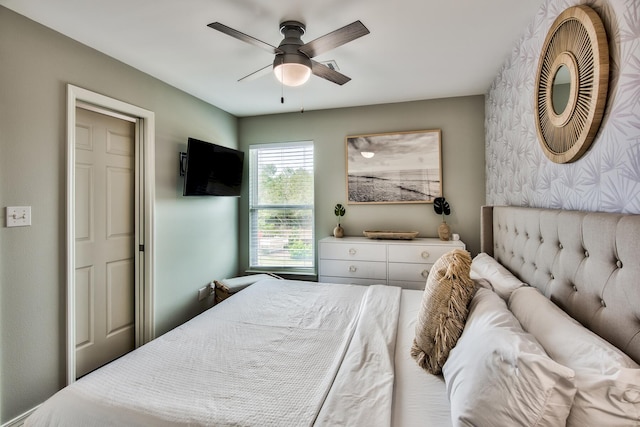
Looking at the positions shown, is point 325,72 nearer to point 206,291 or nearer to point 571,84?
point 571,84

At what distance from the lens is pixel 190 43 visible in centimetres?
209

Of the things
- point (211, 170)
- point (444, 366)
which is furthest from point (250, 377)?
point (211, 170)

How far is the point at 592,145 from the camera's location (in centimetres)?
114

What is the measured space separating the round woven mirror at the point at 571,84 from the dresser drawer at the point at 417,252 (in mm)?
1481

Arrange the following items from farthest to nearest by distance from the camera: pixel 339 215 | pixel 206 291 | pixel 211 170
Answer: pixel 339 215
pixel 206 291
pixel 211 170

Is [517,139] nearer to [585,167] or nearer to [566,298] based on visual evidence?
[585,167]

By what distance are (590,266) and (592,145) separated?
18.5 inches

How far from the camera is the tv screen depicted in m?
2.83

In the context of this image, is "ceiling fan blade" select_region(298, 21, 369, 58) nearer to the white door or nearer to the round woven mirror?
the round woven mirror

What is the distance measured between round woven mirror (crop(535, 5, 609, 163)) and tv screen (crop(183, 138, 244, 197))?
8.81 ft

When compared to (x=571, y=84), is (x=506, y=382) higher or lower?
lower

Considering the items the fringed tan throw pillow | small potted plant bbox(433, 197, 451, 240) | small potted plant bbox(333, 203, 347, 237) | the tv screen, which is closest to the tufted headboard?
the fringed tan throw pillow

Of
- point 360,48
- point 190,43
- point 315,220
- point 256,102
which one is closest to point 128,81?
point 190,43

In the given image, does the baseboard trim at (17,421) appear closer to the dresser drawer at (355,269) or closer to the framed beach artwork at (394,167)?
the dresser drawer at (355,269)
